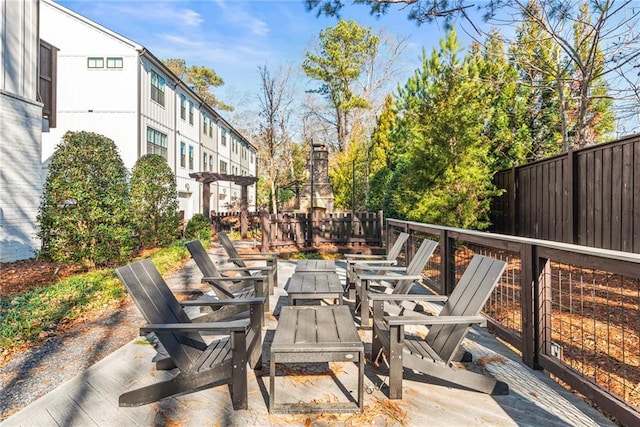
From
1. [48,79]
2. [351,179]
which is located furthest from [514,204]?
[48,79]

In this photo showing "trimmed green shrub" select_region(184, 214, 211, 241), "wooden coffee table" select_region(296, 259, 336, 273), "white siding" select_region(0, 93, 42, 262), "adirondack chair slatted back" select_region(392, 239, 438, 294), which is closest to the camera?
"adirondack chair slatted back" select_region(392, 239, 438, 294)

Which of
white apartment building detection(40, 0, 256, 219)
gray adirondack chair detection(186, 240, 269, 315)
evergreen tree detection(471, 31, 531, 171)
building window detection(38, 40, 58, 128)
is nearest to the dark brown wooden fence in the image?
evergreen tree detection(471, 31, 531, 171)

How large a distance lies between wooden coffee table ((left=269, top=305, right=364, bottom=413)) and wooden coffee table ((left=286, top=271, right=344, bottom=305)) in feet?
3.07

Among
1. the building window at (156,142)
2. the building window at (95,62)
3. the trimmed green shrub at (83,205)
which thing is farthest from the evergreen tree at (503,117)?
the building window at (95,62)

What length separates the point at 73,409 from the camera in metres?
2.13

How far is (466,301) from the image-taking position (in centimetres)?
250

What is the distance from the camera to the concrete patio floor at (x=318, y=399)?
202 centimetres

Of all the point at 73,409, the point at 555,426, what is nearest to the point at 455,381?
the point at 555,426

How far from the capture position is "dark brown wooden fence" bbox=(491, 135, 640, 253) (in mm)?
4535

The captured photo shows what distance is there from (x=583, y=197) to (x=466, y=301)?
4.32m

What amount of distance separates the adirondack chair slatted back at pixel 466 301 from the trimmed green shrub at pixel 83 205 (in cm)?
A: 603

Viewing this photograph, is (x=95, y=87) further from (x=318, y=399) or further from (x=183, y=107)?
(x=318, y=399)

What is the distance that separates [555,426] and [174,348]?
2.25 meters

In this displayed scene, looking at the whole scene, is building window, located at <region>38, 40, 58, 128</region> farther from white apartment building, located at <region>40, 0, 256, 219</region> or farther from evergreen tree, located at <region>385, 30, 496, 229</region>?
evergreen tree, located at <region>385, 30, 496, 229</region>
